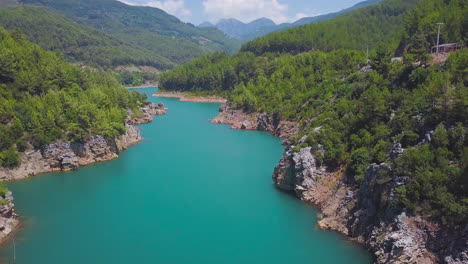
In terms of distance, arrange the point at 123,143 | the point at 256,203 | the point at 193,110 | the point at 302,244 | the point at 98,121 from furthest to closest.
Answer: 1. the point at 193,110
2. the point at 123,143
3. the point at 98,121
4. the point at 256,203
5. the point at 302,244

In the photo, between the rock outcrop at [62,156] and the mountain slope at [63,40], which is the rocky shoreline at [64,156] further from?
the mountain slope at [63,40]

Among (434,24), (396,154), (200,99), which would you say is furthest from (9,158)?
(200,99)

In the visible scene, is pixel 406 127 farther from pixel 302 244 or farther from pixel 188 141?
pixel 188 141

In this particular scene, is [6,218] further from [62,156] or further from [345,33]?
[345,33]

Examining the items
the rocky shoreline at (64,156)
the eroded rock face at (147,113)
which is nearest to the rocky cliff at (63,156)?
the rocky shoreline at (64,156)

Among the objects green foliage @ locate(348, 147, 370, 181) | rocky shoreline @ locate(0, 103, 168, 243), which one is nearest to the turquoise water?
rocky shoreline @ locate(0, 103, 168, 243)

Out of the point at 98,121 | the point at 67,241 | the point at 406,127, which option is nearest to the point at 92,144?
the point at 98,121

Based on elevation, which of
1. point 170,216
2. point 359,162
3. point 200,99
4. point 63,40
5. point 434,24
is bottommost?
point 170,216

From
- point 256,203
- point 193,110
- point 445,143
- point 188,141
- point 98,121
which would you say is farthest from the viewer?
point 193,110
